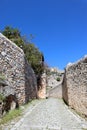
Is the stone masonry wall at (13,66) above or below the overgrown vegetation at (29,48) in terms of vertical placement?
below

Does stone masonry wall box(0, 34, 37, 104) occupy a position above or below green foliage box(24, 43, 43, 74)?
below

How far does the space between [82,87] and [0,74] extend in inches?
165

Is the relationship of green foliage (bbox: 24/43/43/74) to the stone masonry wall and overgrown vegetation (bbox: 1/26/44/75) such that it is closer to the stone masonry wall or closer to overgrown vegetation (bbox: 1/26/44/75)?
overgrown vegetation (bbox: 1/26/44/75)

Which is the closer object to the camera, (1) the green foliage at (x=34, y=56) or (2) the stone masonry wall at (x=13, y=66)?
(2) the stone masonry wall at (x=13, y=66)

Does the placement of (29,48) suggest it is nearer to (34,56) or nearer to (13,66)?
(34,56)

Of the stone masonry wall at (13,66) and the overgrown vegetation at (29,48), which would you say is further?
the overgrown vegetation at (29,48)

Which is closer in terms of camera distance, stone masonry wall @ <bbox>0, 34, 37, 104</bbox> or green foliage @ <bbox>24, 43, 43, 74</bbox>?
stone masonry wall @ <bbox>0, 34, 37, 104</bbox>

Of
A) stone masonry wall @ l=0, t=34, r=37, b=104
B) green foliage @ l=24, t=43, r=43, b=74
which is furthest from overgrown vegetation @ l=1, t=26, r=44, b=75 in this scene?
stone masonry wall @ l=0, t=34, r=37, b=104

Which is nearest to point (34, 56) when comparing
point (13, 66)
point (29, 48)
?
point (29, 48)

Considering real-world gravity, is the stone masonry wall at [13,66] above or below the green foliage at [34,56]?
below

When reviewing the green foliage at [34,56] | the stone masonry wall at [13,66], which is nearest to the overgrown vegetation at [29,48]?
the green foliage at [34,56]

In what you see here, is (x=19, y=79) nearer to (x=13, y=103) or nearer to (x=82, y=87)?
(x=13, y=103)

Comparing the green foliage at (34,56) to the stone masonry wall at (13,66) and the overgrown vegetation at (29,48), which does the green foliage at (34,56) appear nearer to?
the overgrown vegetation at (29,48)

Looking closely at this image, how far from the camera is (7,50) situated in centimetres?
1222
